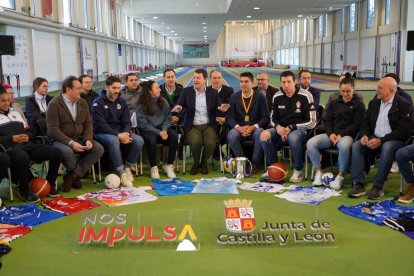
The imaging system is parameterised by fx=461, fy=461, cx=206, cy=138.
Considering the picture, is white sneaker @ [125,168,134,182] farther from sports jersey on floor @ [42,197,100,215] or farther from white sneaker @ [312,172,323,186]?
white sneaker @ [312,172,323,186]

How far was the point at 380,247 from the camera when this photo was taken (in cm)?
413

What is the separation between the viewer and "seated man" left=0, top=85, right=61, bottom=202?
5.59 meters

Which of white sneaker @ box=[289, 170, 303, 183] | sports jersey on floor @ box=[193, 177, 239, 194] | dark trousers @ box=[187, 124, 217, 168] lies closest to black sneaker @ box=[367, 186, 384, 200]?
white sneaker @ box=[289, 170, 303, 183]

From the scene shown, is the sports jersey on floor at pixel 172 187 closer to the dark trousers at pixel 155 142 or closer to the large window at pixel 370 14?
the dark trousers at pixel 155 142

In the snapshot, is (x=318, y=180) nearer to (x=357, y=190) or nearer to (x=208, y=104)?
(x=357, y=190)

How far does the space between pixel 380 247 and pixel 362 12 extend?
2637 centimetres

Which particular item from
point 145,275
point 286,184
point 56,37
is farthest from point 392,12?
point 145,275

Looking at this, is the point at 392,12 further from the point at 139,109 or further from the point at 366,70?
the point at 139,109

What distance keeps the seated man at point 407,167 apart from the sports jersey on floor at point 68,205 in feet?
11.9

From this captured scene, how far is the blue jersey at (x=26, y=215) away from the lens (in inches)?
193

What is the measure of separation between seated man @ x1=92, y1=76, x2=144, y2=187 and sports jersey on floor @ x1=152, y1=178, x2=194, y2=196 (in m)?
0.42

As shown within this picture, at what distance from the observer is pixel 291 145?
660 centimetres

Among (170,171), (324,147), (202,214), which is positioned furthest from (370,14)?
(202,214)

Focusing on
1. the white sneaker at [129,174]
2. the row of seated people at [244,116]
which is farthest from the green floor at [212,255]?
the row of seated people at [244,116]
